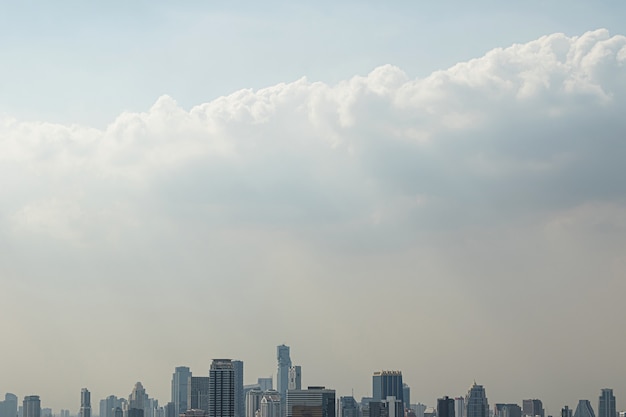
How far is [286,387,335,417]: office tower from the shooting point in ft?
576

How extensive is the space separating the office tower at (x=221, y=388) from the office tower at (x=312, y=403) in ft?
33.1

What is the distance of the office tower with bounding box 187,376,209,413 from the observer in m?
185

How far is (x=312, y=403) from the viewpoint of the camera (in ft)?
590

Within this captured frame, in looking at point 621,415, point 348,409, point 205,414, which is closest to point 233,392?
point 205,414

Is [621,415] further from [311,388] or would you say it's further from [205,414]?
[205,414]

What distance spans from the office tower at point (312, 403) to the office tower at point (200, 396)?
13931 millimetres

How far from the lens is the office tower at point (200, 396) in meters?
185

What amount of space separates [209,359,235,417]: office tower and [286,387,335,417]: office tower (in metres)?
10.1

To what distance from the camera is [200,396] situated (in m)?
190

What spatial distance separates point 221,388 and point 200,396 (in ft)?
31.8

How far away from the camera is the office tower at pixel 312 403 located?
176 meters

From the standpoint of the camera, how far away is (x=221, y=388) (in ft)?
595

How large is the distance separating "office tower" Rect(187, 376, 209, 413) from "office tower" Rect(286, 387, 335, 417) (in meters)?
13.9

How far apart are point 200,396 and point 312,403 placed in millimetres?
21751
